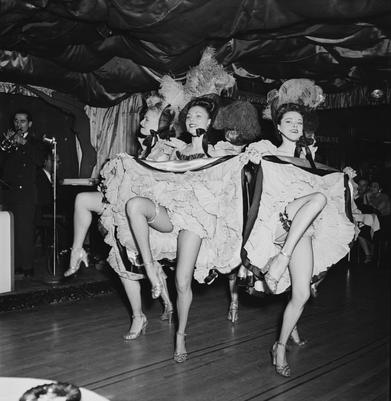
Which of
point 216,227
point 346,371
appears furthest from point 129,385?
point 346,371

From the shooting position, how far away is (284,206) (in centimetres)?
348

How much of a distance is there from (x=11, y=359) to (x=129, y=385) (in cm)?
99

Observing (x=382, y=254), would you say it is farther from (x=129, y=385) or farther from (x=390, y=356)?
(x=129, y=385)

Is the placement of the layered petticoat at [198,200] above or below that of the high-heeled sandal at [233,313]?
above

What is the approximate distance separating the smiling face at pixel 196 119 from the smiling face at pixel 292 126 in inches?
24.2

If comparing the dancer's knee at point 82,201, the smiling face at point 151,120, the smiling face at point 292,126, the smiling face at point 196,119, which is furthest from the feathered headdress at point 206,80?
the dancer's knee at point 82,201

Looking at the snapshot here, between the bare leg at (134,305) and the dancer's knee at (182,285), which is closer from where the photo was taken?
the dancer's knee at (182,285)

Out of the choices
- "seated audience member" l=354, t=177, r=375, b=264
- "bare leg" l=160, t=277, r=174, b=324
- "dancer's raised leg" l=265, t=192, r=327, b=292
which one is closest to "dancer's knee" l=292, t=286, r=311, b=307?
"dancer's raised leg" l=265, t=192, r=327, b=292

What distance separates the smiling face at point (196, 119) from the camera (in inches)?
150

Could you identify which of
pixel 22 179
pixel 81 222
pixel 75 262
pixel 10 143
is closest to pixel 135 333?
pixel 75 262

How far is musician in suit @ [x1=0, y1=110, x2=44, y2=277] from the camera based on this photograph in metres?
5.75

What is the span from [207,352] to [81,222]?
1.39m

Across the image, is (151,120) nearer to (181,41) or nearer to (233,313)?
(181,41)

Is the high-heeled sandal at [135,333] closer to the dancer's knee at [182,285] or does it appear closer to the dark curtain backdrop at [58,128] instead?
the dancer's knee at [182,285]
